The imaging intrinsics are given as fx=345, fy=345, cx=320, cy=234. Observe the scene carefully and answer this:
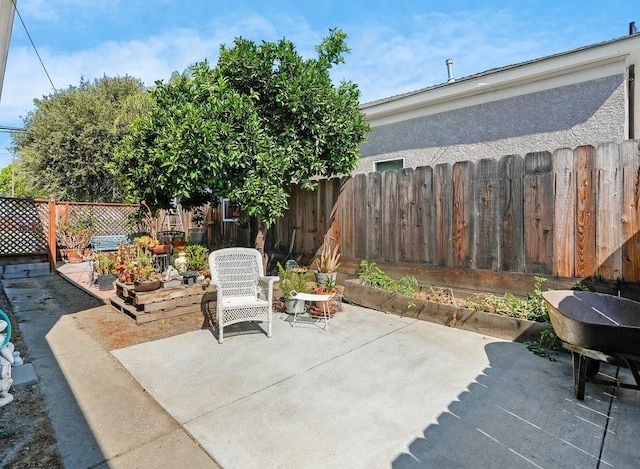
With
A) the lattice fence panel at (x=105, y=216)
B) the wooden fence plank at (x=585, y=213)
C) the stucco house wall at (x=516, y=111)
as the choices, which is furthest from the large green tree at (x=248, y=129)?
the lattice fence panel at (x=105, y=216)

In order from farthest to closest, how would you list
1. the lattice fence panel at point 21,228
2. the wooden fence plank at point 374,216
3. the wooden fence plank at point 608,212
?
1. the lattice fence panel at point 21,228
2. the wooden fence plank at point 374,216
3. the wooden fence plank at point 608,212

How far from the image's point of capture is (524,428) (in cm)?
233

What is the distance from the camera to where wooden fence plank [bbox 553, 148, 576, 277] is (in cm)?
394

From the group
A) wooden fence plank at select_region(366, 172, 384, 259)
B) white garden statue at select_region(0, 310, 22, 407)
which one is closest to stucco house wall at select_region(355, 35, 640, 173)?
wooden fence plank at select_region(366, 172, 384, 259)

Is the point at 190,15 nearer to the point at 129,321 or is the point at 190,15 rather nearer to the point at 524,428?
the point at 129,321

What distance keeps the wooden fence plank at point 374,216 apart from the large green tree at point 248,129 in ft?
1.69

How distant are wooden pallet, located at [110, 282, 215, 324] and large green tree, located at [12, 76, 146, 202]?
1236cm

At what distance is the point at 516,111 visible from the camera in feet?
19.7

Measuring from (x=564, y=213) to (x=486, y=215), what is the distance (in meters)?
0.87

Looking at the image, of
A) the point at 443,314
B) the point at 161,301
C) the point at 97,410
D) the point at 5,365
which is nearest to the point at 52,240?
the point at 161,301

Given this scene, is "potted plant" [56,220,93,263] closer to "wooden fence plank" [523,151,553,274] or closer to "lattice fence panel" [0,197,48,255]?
"lattice fence panel" [0,197,48,255]

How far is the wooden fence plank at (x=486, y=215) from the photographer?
4.53 m

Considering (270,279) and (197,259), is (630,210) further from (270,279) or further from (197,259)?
(197,259)

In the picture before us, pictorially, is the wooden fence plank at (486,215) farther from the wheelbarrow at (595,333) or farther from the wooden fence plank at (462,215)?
the wheelbarrow at (595,333)
